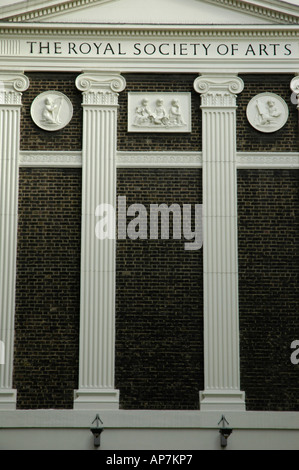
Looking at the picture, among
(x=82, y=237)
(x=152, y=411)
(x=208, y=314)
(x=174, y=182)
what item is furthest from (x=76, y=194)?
(x=152, y=411)

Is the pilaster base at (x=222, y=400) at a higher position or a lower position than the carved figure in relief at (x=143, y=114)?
lower

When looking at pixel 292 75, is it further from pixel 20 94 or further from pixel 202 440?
pixel 202 440

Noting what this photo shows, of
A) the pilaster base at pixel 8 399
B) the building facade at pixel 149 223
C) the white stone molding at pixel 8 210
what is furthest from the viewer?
the white stone molding at pixel 8 210

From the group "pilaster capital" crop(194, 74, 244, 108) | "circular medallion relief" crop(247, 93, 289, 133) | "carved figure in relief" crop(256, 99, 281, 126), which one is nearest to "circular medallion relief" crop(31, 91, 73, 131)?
"pilaster capital" crop(194, 74, 244, 108)

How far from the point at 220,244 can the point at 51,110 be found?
5.11 meters

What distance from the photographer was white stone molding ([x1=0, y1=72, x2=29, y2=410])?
52.3ft

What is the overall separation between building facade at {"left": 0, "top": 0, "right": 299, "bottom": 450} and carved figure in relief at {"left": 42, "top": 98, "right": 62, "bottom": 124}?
1.5 inches

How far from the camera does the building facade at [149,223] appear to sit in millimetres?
15852

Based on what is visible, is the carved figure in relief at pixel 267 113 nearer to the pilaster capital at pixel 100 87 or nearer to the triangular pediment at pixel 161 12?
the triangular pediment at pixel 161 12

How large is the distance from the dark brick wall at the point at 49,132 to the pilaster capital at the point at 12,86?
0.15 meters

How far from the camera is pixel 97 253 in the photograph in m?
16.4

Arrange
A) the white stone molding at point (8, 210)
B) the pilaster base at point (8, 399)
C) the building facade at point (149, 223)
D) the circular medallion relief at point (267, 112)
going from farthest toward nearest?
1. the circular medallion relief at point (267, 112)
2. the white stone molding at point (8, 210)
3. the building facade at point (149, 223)
4. the pilaster base at point (8, 399)

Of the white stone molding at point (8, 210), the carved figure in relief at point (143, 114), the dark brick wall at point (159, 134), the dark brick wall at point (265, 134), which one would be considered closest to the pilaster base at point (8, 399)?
the white stone molding at point (8, 210)

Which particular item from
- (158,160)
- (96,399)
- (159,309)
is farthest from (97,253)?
(96,399)
